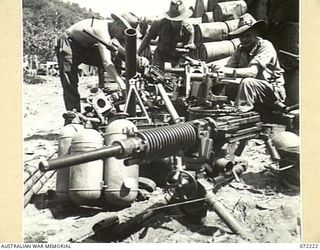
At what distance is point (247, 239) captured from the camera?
5.96ft

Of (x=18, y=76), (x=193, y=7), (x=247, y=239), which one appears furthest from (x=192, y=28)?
(x=247, y=239)

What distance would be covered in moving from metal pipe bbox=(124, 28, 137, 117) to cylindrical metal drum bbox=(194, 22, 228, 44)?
280 mm

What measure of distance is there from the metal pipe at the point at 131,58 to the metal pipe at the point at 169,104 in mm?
119

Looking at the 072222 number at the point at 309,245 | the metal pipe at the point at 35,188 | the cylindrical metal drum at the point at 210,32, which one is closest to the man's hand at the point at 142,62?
the cylindrical metal drum at the point at 210,32

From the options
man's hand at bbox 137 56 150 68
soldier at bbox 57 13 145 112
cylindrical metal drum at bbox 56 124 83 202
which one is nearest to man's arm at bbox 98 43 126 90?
soldier at bbox 57 13 145 112

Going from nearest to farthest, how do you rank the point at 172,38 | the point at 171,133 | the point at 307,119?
the point at 171,133, the point at 307,119, the point at 172,38

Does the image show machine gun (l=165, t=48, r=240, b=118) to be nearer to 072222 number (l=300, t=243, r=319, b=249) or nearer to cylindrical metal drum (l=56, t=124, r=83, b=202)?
cylindrical metal drum (l=56, t=124, r=83, b=202)

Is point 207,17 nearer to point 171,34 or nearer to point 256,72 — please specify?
point 171,34

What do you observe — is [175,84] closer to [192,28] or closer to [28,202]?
[192,28]

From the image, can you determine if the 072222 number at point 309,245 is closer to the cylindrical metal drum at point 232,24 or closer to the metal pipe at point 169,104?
the metal pipe at point 169,104

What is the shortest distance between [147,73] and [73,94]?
0.31 metres

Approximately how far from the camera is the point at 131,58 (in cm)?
199

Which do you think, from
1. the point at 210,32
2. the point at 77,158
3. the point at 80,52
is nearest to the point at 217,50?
the point at 210,32

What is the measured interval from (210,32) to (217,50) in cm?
9
